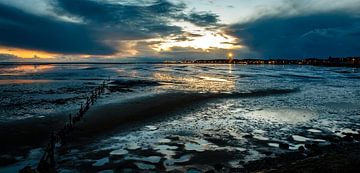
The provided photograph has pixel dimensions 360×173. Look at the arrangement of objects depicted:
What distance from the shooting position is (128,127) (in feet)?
65.7

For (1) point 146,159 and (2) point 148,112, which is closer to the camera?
(1) point 146,159

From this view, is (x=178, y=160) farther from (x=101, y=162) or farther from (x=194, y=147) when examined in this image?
(x=101, y=162)

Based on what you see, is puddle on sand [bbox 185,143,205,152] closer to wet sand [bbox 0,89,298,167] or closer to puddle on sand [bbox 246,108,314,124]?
wet sand [bbox 0,89,298,167]

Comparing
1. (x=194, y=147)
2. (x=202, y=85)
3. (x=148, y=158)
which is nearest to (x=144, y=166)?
(x=148, y=158)

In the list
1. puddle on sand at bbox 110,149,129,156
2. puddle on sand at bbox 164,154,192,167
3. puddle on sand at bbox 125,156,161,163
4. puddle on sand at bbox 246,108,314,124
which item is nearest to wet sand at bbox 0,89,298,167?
puddle on sand at bbox 110,149,129,156

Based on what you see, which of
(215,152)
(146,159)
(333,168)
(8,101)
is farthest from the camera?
(8,101)

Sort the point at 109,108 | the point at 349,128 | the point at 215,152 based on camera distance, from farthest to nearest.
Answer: the point at 109,108 < the point at 349,128 < the point at 215,152

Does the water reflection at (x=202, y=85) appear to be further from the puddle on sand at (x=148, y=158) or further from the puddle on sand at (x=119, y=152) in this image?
the puddle on sand at (x=148, y=158)

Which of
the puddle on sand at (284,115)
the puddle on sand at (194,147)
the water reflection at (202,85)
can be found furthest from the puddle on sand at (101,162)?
the water reflection at (202,85)

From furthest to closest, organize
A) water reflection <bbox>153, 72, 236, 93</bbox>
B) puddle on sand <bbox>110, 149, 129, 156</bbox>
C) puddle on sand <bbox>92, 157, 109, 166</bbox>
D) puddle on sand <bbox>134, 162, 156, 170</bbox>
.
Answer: water reflection <bbox>153, 72, 236, 93</bbox> → puddle on sand <bbox>110, 149, 129, 156</bbox> → puddle on sand <bbox>92, 157, 109, 166</bbox> → puddle on sand <bbox>134, 162, 156, 170</bbox>

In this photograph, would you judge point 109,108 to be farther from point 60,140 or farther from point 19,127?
point 60,140

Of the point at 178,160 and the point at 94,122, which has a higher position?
the point at 94,122

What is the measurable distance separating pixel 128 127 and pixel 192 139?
16.1ft

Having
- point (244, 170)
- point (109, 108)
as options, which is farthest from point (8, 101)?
point (244, 170)
